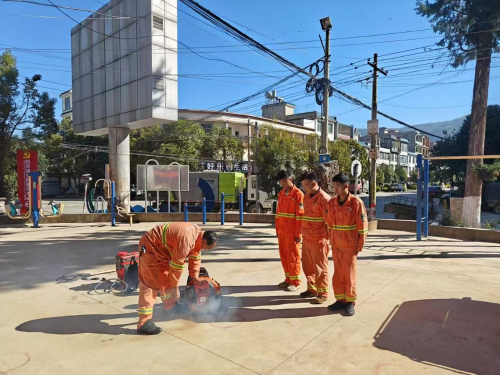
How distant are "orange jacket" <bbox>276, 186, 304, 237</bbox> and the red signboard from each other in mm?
11214

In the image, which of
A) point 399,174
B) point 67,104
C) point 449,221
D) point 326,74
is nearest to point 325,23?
point 326,74

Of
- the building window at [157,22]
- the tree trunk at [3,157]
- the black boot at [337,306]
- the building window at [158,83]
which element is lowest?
the black boot at [337,306]

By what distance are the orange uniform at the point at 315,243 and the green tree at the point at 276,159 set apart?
1664 cm

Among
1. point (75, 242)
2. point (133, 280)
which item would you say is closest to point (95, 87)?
point (75, 242)

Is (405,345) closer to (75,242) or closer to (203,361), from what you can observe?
(203,361)

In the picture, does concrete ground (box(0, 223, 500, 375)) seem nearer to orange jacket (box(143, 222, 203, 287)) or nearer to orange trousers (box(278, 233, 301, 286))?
orange trousers (box(278, 233, 301, 286))

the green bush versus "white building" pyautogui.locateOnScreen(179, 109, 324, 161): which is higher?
"white building" pyautogui.locateOnScreen(179, 109, 324, 161)

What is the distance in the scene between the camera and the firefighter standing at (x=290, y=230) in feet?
16.5

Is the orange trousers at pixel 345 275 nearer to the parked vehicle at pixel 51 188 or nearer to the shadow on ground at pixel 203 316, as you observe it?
the shadow on ground at pixel 203 316

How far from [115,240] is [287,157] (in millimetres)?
15501

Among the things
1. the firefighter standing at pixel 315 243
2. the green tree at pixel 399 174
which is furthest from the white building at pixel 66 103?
the firefighter standing at pixel 315 243

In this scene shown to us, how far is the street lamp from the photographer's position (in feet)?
41.7

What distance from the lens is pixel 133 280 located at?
4980 mm

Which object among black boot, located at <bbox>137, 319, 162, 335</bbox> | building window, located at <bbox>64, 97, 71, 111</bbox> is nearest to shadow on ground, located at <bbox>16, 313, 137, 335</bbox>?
black boot, located at <bbox>137, 319, 162, 335</bbox>
